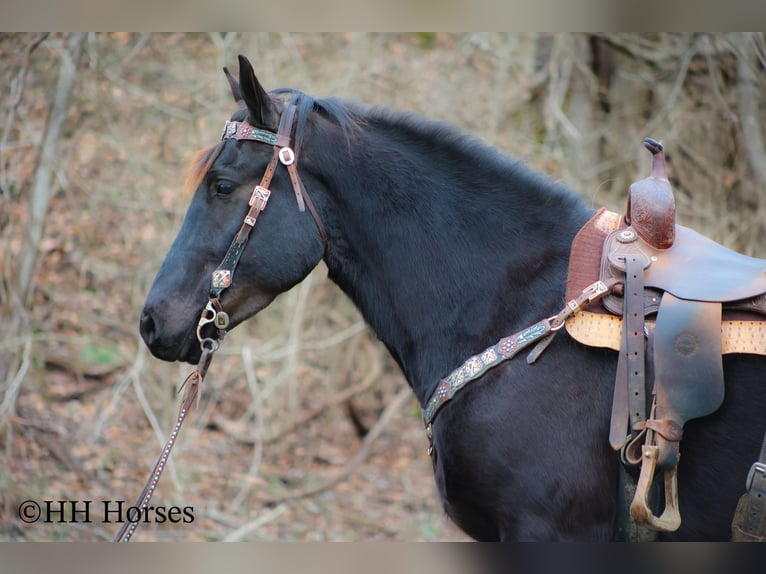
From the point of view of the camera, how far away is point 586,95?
6.91 metres

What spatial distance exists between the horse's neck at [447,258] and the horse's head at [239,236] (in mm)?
186

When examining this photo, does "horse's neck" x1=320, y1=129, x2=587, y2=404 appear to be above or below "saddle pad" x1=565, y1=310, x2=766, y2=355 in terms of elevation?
above

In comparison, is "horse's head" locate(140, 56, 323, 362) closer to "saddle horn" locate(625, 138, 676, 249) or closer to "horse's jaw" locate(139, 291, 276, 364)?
"horse's jaw" locate(139, 291, 276, 364)

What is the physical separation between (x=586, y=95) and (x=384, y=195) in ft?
16.3

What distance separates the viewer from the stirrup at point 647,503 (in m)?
2.08

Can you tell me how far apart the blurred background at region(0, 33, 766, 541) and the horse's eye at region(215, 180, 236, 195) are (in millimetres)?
3369

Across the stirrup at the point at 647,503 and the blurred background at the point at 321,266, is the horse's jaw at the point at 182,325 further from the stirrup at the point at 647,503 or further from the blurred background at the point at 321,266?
the blurred background at the point at 321,266

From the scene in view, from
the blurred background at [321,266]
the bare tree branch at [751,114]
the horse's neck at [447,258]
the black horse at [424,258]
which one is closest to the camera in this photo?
the black horse at [424,258]

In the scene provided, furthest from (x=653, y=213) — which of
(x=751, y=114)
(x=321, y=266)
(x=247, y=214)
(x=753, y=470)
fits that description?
(x=751, y=114)

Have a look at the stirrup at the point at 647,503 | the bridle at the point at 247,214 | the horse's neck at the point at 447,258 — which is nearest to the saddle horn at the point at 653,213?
the horse's neck at the point at 447,258

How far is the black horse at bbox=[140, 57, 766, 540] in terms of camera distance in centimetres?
227

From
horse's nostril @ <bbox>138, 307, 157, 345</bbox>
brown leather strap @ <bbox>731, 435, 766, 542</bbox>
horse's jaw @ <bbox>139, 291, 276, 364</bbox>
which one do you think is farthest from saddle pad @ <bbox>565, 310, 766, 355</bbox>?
horse's nostril @ <bbox>138, 307, 157, 345</bbox>
